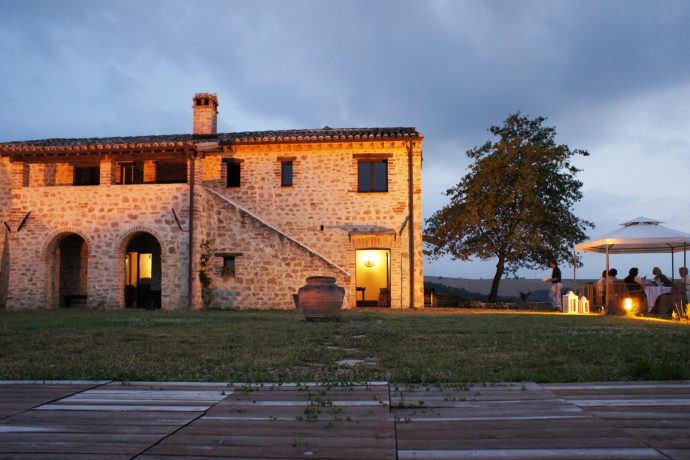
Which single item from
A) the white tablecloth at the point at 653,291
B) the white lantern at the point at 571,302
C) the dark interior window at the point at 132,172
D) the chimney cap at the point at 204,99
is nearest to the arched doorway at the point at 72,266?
the dark interior window at the point at 132,172

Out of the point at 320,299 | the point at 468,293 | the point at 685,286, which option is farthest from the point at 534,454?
the point at 468,293

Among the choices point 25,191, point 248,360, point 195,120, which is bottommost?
point 248,360

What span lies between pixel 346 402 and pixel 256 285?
581 inches

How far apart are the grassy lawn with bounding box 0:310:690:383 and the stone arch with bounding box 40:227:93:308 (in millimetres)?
9927

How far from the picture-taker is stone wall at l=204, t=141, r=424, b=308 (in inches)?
720

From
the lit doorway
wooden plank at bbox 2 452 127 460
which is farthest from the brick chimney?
wooden plank at bbox 2 452 127 460

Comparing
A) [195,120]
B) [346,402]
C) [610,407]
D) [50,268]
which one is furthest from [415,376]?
[195,120]

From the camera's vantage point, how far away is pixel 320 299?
412 inches

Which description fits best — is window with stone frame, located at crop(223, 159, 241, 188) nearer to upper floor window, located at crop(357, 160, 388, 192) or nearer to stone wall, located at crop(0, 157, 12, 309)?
upper floor window, located at crop(357, 160, 388, 192)

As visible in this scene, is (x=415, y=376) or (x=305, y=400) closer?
(x=305, y=400)

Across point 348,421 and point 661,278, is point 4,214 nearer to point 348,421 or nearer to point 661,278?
point 348,421

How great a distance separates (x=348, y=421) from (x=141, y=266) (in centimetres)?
1836

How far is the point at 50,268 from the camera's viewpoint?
17406mm

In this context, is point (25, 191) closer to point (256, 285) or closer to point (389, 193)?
point (256, 285)
